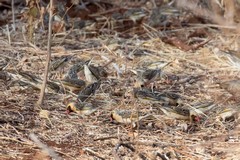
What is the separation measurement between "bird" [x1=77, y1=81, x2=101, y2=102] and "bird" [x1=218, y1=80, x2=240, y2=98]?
1004mm

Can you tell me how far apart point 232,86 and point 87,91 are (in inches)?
45.1

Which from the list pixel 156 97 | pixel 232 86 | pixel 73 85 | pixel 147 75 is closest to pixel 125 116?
pixel 156 97

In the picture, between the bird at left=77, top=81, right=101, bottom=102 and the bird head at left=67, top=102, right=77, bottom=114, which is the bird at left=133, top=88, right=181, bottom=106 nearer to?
the bird at left=77, top=81, right=101, bottom=102

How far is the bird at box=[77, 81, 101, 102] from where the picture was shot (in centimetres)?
491

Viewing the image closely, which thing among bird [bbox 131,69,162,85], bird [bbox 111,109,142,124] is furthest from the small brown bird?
bird [bbox 131,69,162,85]

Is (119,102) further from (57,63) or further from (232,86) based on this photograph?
(57,63)

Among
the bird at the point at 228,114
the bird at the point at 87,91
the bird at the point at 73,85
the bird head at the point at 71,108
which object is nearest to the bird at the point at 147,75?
the bird at the point at 87,91

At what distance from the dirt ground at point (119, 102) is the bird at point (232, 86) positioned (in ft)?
0.15

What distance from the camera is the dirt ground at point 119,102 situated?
13.4 ft

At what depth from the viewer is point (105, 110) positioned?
4.80 m

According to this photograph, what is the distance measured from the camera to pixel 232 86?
5188mm

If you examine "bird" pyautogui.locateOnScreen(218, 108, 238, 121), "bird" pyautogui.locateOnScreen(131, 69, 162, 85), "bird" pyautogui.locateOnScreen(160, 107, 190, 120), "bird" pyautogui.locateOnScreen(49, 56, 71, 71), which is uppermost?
"bird" pyautogui.locateOnScreen(49, 56, 71, 71)

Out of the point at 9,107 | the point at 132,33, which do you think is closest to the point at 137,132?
the point at 9,107

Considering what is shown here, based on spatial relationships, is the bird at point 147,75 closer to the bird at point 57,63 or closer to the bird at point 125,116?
the bird at point 57,63
